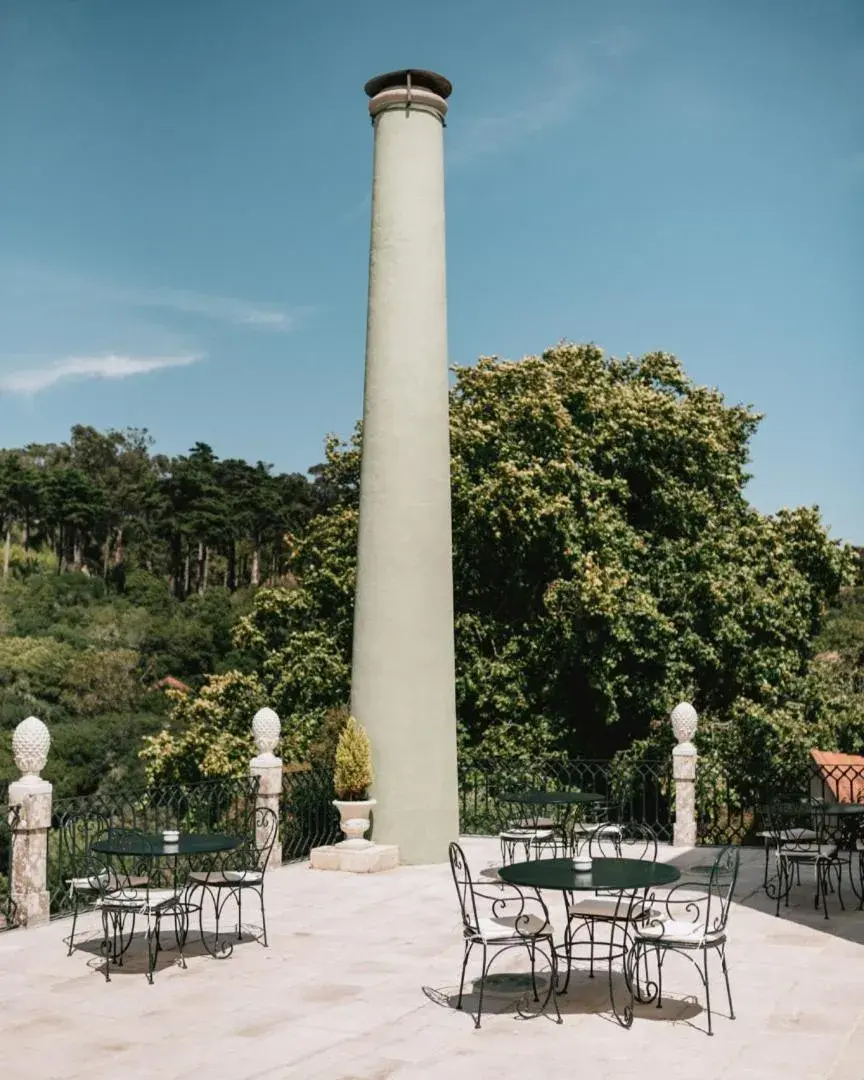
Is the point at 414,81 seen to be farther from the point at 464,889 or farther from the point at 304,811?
the point at 464,889

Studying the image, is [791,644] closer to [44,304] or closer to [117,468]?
[44,304]

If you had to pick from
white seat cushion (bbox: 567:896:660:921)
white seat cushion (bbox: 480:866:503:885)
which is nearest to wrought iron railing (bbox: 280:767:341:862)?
white seat cushion (bbox: 480:866:503:885)

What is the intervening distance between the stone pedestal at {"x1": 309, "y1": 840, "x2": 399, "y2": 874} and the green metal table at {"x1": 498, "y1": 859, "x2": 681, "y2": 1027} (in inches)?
205

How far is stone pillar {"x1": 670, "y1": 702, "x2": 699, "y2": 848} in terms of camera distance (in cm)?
1379

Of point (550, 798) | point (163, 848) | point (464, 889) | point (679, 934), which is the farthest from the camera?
point (550, 798)

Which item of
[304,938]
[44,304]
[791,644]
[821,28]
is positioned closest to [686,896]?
[304,938]

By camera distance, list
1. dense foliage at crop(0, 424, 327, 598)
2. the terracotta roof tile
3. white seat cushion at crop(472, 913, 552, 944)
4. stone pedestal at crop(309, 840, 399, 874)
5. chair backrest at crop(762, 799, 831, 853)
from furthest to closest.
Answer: dense foliage at crop(0, 424, 327, 598)
the terracotta roof tile
stone pedestal at crop(309, 840, 399, 874)
chair backrest at crop(762, 799, 831, 853)
white seat cushion at crop(472, 913, 552, 944)

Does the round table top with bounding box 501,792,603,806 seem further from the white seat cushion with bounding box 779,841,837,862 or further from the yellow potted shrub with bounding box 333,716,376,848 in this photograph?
the white seat cushion with bounding box 779,841,837,862

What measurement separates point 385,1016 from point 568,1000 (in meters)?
1.14

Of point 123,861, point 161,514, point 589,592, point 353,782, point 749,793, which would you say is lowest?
point 749,793

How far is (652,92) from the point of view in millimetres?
14000

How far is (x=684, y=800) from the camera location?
13.8 metres

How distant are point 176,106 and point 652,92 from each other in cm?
784

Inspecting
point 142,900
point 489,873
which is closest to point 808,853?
point 489,873
